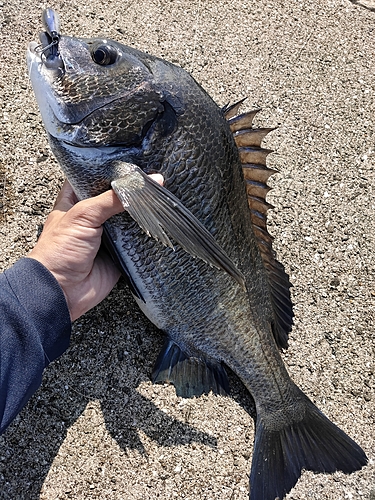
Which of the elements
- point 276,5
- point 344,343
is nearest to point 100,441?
point 344,343

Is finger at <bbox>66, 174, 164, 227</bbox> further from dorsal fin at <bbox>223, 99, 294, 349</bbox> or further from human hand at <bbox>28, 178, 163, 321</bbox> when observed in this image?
dorsal fin at <bbox>223, 99, 294, 349</bbox>

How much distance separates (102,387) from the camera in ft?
6.40

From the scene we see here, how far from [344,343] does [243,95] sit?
55.9 inches

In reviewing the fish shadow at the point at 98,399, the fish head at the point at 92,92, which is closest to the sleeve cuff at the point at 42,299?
the fish shadow at the point at 98,399

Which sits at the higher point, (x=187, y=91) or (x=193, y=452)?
(x=187, y=91)

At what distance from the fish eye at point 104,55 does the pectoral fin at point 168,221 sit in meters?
0.44

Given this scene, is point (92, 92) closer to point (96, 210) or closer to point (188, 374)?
point (96, 210)

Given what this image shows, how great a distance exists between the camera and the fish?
149 cm

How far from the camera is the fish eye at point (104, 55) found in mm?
1526

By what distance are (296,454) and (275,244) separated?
982mm

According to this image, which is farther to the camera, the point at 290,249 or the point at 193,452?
the point at 290,249

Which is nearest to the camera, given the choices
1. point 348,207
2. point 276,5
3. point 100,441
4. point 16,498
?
point 16,498

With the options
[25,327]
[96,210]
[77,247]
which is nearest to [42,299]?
[25,327]

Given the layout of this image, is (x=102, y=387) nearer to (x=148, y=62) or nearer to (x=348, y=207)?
(x=148, y=62)
